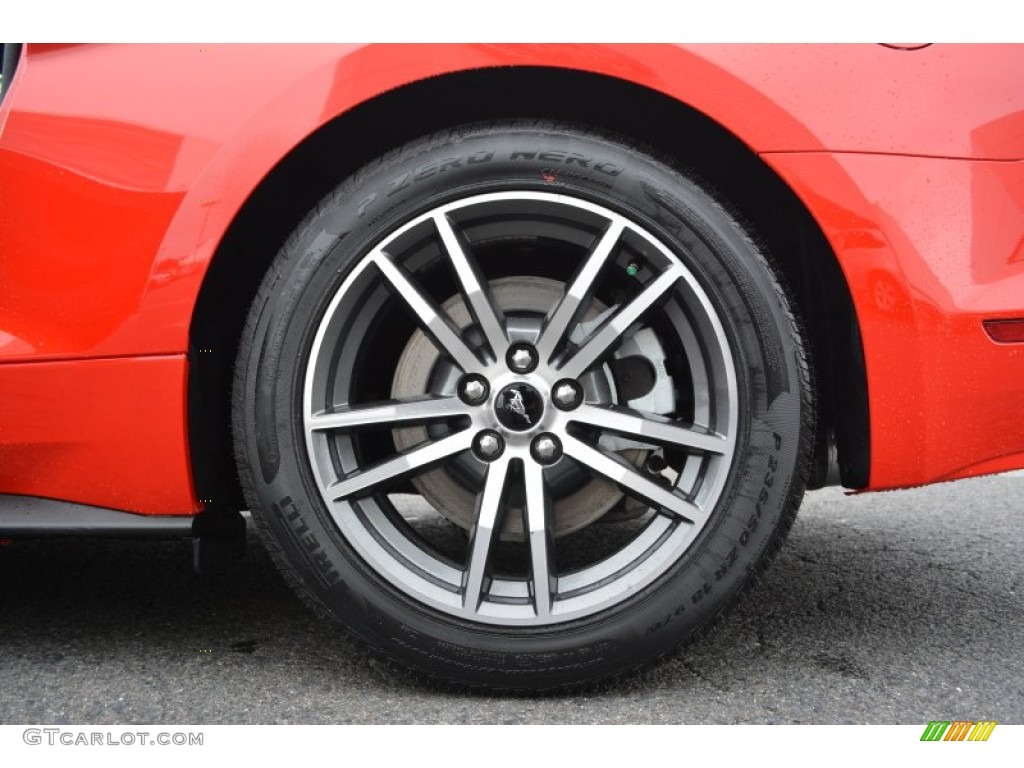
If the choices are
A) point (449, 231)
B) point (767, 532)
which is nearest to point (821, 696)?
point (767, 532)

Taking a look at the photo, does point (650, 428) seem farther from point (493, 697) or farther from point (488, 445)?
point (493, 697)

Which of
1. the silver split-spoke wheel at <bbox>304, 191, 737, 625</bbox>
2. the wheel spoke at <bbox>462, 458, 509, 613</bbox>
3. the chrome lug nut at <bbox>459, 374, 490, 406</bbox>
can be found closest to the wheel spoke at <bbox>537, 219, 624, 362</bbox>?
the silver split-spoke wheel at <bbox>304, 191, 737, 625</bbox>

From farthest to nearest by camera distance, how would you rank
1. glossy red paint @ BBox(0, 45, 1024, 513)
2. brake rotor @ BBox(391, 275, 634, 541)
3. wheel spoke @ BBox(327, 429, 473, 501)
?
brake rotor @ BBox(391, 275, 634, 541)
wheel spoke @ BBox(327, 429, 473, 501)
glossy red paint @ BBox(0, 45, 1024, 513)

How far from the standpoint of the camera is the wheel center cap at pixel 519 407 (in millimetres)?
1739

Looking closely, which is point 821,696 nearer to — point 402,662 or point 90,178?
point 402,662

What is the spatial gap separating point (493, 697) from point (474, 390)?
543 mm

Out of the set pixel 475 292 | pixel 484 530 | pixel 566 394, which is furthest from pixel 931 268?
pixel 484 530

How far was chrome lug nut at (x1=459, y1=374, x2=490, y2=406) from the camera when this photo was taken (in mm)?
1754

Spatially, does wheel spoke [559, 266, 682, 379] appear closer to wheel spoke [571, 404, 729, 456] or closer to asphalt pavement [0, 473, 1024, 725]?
wheel spoke [571, 404, 729, 456]


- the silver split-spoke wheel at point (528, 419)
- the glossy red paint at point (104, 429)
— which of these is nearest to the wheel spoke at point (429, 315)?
the silver split-spoke wheel at point (528, 419)

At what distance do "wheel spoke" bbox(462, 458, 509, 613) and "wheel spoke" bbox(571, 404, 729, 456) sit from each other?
0.55ft

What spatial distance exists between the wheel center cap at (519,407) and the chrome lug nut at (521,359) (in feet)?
0.10

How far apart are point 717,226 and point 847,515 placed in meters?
1.76

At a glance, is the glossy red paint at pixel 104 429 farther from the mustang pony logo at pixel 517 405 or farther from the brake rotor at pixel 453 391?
the mustang pony logo at pixel 517 405
